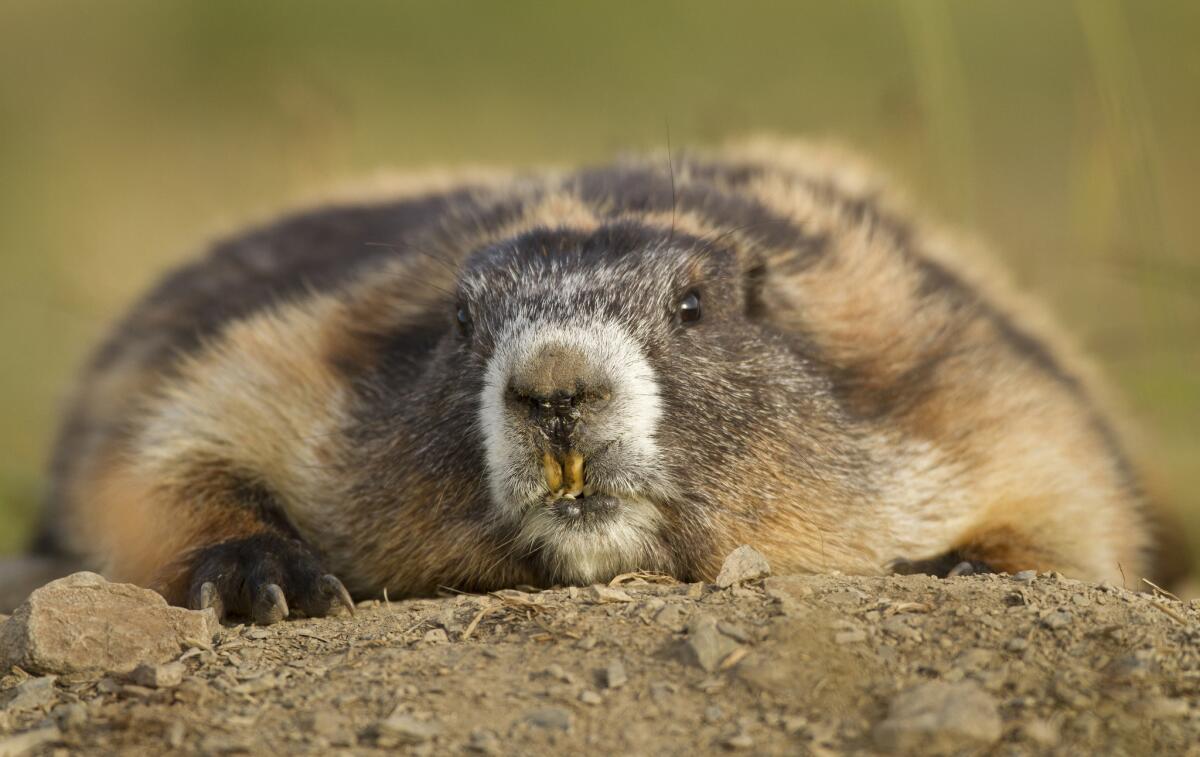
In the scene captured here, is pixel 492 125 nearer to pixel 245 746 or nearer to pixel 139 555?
pixel 139 555

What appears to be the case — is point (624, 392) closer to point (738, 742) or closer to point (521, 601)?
point (521, 601)

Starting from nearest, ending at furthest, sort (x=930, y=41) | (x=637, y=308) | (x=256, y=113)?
(x=637, y=308) → (x=930, y=41) → (x=256, y=113)

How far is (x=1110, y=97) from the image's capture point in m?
7.02

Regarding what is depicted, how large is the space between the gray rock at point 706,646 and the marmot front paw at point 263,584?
1.60 metres

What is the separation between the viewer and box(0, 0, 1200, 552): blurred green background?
1053 centimetres

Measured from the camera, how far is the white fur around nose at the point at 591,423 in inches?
198

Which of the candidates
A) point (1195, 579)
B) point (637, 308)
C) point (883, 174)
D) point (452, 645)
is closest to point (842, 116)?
point (883, 174)

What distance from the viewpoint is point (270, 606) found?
17.7ft

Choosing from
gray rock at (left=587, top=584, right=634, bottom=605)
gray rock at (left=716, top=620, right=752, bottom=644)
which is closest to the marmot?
gray rock at (left=587, top=584, right=634, bottom=605)

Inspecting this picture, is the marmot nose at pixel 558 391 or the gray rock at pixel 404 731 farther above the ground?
the marmot nose at pixel 558 391

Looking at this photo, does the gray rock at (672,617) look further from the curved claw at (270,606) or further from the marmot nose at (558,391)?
the curved claw at (270,606)

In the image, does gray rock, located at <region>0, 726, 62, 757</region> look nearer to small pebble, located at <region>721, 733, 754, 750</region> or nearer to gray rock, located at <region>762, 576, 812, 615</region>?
small pebble, located at <region>721, 733, 754, 750</region>

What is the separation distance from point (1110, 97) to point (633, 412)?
131 inches

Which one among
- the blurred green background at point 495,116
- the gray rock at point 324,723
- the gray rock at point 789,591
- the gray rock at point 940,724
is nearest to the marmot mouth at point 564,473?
the gray rock at point 789,591
